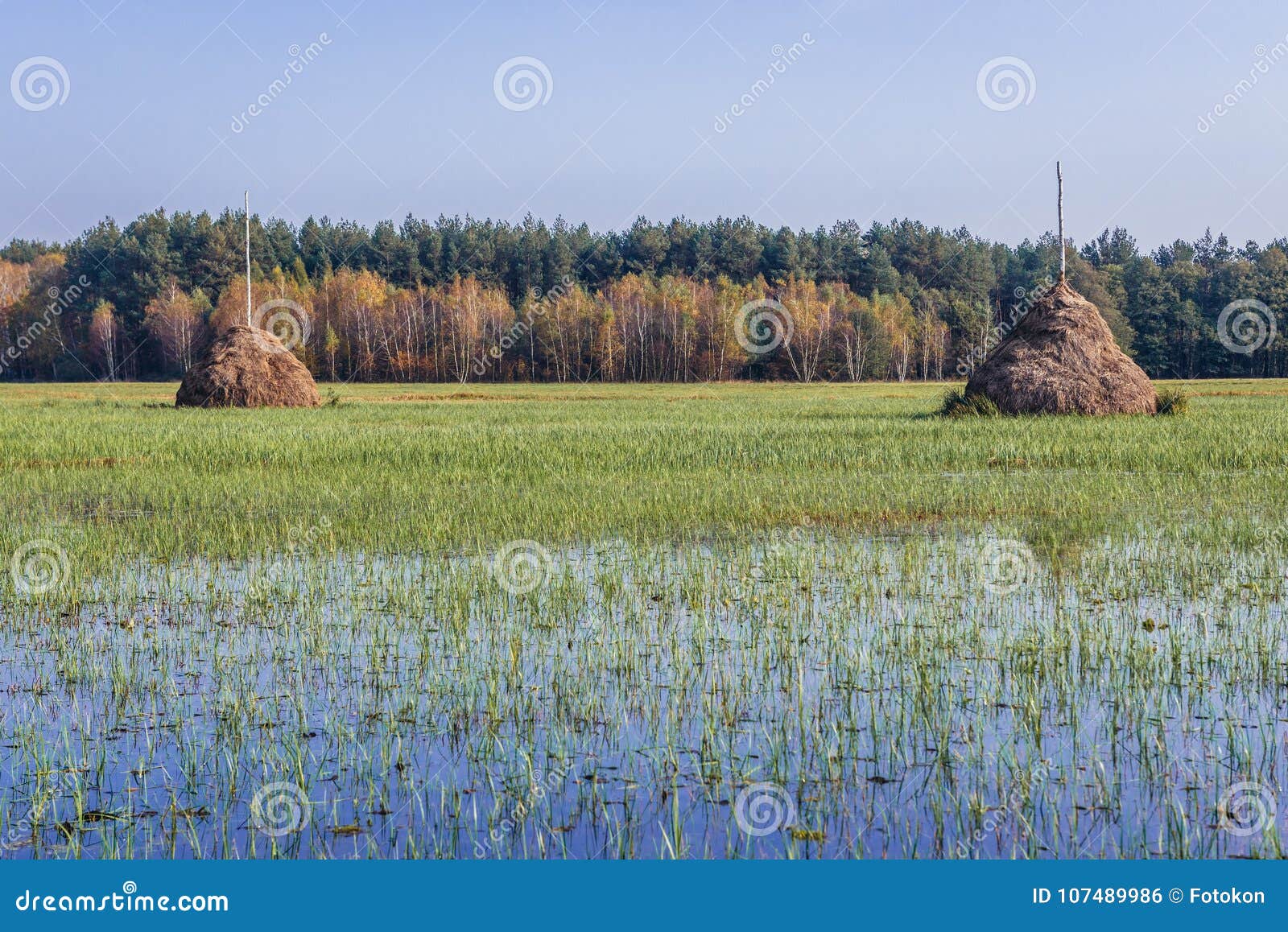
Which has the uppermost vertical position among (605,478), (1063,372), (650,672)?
(1063,372)

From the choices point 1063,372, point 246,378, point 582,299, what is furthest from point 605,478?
point 582,299

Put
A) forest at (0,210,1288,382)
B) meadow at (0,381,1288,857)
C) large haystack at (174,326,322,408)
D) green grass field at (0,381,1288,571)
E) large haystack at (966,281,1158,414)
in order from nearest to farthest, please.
A: meadow at (0,381,1288,857), green grass field at (0,381,1288,571), large haystack at (966,281,1158,414), large haystack at (174,326,322,408), forest at (0,210,1288,382)

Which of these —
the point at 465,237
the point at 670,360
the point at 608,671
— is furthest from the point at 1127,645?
the point at 465,237

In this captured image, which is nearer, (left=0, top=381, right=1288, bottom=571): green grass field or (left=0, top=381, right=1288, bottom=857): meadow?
(left=0, top=381, right=1288, bottom=857): meadow

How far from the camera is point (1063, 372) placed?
77.3 ft

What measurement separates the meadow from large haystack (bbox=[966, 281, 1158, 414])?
1069 centimetres

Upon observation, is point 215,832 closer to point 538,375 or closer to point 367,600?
point 367,600

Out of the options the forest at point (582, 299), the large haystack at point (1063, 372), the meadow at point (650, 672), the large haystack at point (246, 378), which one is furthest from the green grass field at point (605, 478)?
the forest at point (582, 299)

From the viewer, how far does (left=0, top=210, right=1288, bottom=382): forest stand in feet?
262

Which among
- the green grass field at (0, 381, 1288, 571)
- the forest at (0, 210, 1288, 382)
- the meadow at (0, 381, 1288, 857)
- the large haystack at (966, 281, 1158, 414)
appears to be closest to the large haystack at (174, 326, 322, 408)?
the green grass field at (0, 381, 1288, 571)

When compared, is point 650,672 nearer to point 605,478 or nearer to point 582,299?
point 605,478

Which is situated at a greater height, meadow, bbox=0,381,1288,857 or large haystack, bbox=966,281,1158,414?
large haystack, bbox=966,281,1158,414

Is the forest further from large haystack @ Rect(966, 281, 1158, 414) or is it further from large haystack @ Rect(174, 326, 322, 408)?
large haystack @ Rect(966, 281, 1158, 414)

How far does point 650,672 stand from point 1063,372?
1979 centimetres
